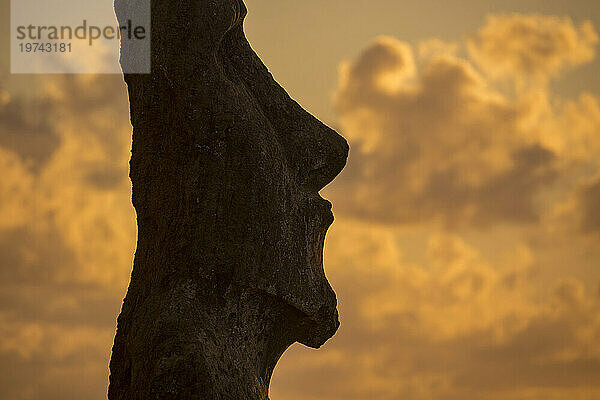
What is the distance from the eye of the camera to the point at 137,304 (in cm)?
976

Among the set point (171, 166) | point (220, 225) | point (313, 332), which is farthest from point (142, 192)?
point (313, 332)

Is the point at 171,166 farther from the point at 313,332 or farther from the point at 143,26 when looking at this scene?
the point at 313,332

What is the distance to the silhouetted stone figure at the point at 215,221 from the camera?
8930 mm

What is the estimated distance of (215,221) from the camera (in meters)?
9.16

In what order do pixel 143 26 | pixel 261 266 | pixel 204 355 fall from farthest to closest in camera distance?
pixel 143 26, pixel 261 266, pixel 204 355

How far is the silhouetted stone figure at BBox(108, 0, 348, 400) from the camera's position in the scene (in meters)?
8.93

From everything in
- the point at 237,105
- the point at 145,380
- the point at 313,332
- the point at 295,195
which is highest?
the point at 237,105

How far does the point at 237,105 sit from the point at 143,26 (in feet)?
4.11

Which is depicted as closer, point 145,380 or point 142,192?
point 145,380

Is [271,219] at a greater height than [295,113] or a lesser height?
lesser

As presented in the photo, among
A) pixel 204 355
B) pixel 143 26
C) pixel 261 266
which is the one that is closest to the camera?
pixel 204 355

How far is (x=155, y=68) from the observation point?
9.70 meters

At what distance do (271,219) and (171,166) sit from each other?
1.07m

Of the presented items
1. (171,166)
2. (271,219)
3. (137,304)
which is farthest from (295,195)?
(137,304)
